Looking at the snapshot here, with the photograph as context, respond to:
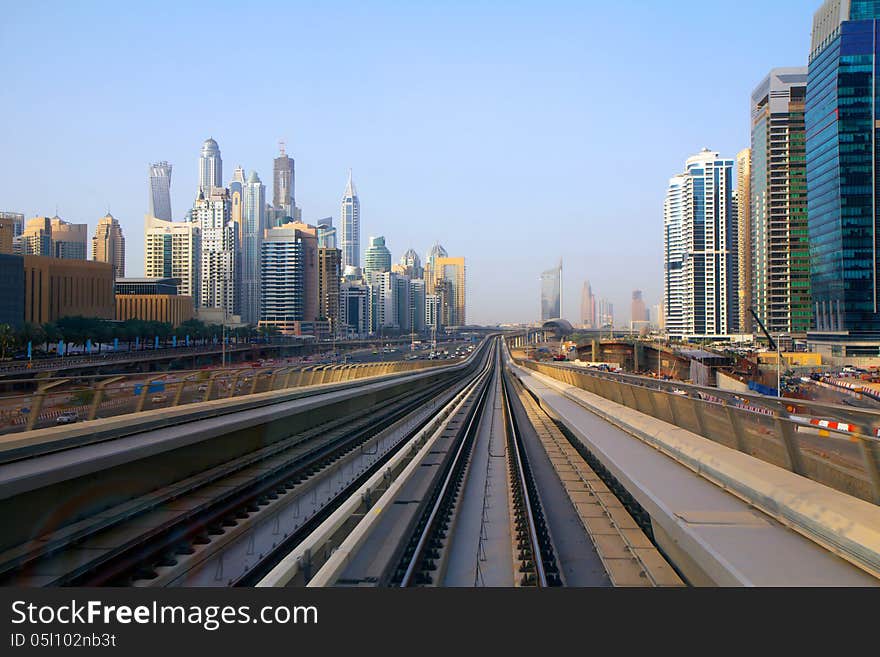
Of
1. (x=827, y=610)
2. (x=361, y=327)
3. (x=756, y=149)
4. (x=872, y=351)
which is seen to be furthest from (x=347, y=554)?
(x=361, y=327)

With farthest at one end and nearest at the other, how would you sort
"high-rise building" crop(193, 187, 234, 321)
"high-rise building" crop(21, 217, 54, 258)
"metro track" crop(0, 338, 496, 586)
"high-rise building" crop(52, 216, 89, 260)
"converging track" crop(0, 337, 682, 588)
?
"high-rise building" crop(193, 187, 234, 321) → "high-rise building" crop(52, 216, 89, 260) → "high-rise building" crop(21, 217, 54, 258) → "converging track" crop(0, 337, 682, 588) → "metro track" crop(0, 338, 496, 586)

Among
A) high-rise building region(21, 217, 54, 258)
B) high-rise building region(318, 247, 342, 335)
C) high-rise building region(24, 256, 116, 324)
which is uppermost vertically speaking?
high-rise building region(318, 247, 342, 335)

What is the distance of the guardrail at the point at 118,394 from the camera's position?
7.67 meters

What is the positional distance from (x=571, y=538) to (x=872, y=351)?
41015 mm

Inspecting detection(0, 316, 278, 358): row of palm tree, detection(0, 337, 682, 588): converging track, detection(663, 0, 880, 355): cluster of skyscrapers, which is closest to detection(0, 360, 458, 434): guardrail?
detection(0, 337, 682, 588): converging track

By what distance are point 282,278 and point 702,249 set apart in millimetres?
98088

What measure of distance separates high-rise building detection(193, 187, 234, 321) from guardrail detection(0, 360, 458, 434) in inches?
4683

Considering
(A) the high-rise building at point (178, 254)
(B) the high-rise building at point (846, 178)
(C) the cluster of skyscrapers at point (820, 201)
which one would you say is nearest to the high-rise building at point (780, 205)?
(C) the cluster of skyscrapers at point (820, 201)

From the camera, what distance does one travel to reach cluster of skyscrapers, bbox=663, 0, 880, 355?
140 feet

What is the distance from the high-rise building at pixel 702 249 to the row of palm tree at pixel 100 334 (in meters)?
80.0

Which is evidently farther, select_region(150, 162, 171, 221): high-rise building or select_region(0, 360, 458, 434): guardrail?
select_region(150, 162, 171, 221): high-rise building

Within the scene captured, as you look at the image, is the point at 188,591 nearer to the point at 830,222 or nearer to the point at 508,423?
the point at 508,423

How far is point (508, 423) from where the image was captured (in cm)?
2311

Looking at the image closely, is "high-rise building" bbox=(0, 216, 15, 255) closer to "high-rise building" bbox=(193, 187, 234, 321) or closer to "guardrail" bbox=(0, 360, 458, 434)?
"guardrail" bbox=(0, 360, 458, 434)
